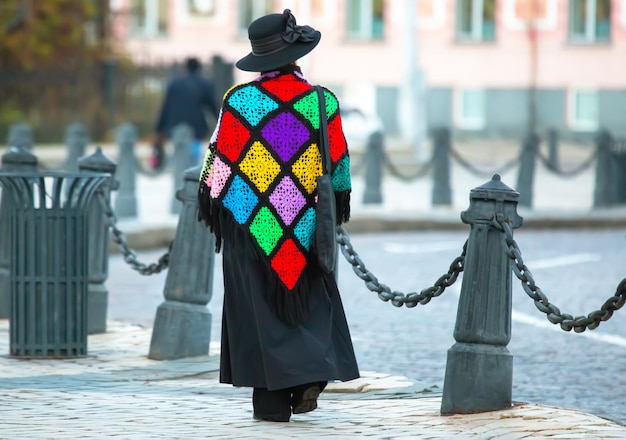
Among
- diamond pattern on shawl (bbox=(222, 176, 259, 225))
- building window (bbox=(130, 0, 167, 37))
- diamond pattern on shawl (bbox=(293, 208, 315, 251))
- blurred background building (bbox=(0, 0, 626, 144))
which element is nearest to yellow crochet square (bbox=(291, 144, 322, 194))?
diamond pattern on shawl (bbox=(293, 208, 315, 251))

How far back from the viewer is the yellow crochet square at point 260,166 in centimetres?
670

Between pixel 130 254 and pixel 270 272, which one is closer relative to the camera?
pixel 270 272

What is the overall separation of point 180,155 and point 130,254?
31.1 ft

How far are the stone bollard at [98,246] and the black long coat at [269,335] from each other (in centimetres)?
307

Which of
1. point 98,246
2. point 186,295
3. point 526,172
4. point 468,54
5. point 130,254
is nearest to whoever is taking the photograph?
point 186,295

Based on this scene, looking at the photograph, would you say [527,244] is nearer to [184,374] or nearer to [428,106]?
[184,374]

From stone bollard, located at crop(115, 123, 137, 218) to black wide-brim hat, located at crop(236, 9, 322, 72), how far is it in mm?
10247

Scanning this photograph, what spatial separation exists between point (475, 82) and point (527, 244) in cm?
2962

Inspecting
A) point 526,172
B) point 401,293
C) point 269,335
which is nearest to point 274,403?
point 269,335

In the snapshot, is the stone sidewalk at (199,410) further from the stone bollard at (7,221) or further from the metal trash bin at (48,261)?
the stone bollard at (7,221)

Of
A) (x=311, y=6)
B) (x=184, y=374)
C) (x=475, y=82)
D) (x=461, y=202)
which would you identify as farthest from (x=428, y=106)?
(x=184, y=374)

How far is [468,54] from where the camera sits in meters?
46.0

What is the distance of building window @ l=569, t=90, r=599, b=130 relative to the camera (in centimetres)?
4459

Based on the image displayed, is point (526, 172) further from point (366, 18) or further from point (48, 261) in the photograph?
point (366, 18)
